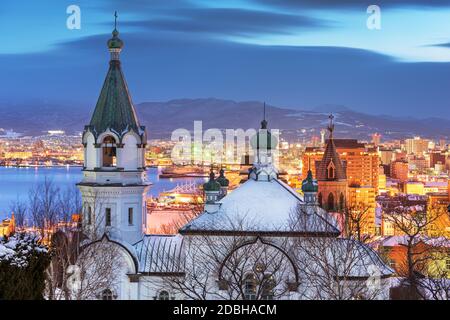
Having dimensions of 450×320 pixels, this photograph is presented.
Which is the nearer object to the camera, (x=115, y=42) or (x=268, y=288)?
(x=268, y=288)

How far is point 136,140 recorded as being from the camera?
24250 mm

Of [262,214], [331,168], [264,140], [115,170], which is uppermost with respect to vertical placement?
[264,140]

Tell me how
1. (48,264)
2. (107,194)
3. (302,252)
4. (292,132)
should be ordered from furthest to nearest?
1. (292,132)
2. (107,194)
3. (302,252)
4. (48,264)

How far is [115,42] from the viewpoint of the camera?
24891mm

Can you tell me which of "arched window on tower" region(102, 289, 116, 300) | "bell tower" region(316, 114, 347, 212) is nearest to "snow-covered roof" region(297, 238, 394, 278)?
"arched window on tower" region(102, 289, 116, 300)

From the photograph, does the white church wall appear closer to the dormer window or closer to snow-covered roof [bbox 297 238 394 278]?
snow-covered roof [bbox 297 238 394 278]

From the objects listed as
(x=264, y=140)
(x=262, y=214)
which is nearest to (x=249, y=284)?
(x=262, y=214)

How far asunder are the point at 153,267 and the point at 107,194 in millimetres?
2455

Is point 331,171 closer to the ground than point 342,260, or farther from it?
farther from it

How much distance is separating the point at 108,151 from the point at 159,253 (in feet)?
10.8

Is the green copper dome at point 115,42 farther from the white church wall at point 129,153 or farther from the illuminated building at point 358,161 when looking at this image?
the illuminated building at point 358,161

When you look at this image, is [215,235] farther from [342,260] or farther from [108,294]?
[342,260]
